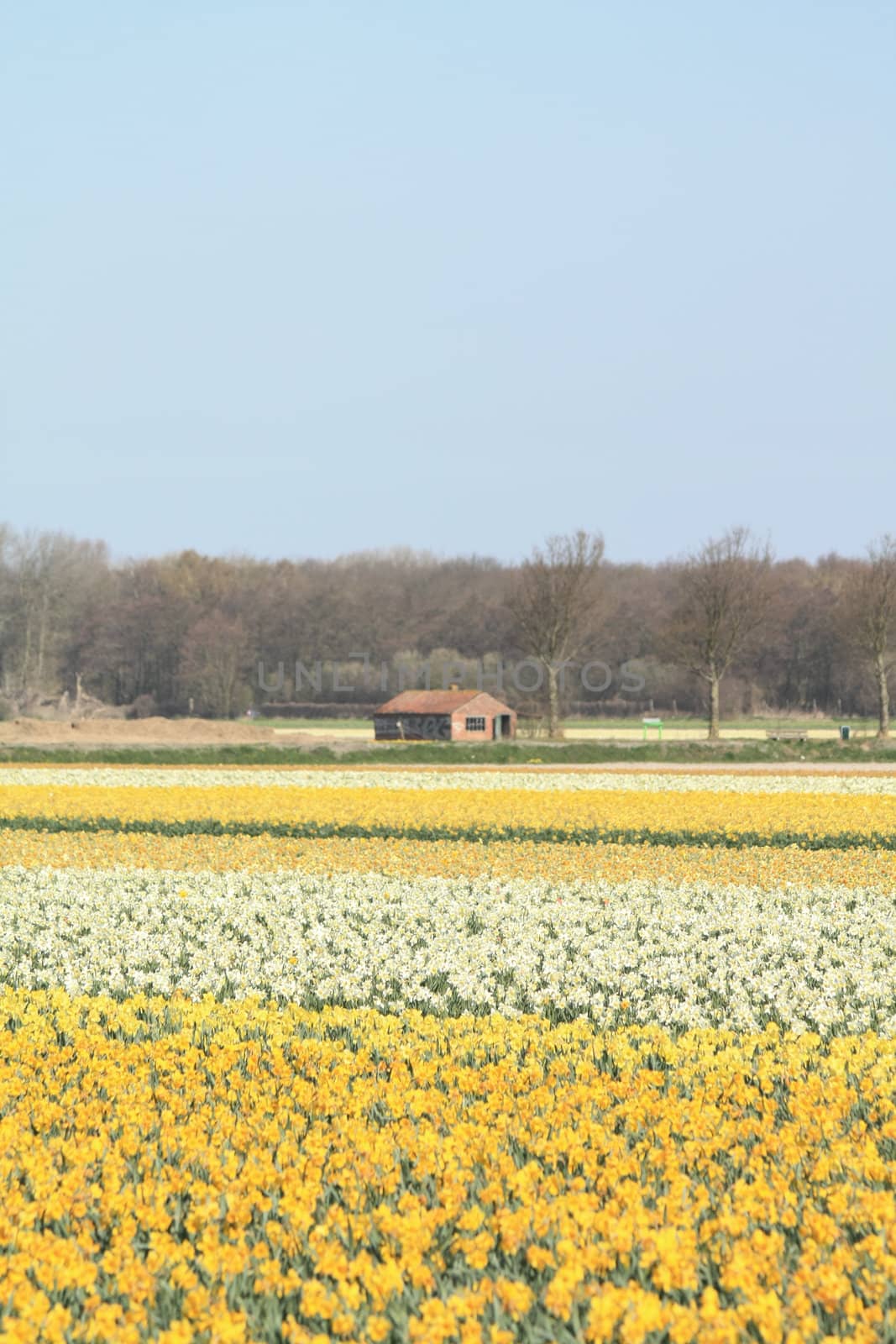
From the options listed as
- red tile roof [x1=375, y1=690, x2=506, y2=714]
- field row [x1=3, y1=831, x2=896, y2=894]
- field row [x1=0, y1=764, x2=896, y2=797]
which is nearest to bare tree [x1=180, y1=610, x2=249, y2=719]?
red tile roof [x1=375, y1=690, x2=506, y2=714]

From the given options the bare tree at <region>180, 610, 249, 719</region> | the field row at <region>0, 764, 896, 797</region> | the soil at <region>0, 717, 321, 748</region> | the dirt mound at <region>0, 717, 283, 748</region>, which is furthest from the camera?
the bare tree at <region>180, 610, 249, 719</region>

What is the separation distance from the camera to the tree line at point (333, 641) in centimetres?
8356

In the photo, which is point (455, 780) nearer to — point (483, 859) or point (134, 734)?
point (483, 859)

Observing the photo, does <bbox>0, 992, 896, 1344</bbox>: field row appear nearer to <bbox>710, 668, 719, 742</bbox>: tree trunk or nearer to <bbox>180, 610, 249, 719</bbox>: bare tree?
<bbox>710, 668, 719, 742</bbox>: tree trunk

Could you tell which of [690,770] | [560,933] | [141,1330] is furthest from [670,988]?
[690,770]

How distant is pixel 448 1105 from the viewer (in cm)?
591

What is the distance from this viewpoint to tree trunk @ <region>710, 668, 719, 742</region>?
50312 mm

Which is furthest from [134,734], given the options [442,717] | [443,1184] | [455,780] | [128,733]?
[443,1184]

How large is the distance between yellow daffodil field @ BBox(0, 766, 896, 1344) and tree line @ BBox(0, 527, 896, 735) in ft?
185

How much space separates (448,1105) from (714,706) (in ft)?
153

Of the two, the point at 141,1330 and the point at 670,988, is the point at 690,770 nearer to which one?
the point at 670,988

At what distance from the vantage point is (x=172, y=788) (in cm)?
2373

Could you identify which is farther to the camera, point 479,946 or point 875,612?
point 875,612

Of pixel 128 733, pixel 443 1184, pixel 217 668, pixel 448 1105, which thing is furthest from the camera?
pixel 217 668
